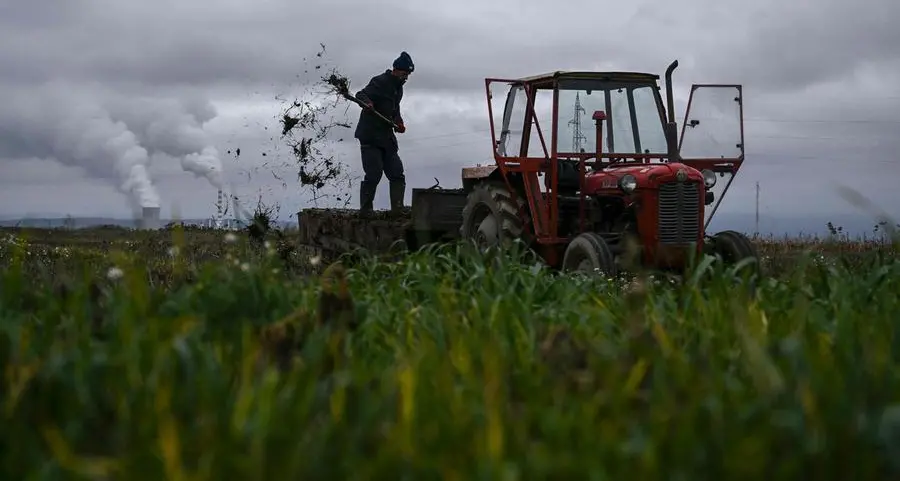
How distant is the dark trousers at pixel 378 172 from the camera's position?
15055 mm

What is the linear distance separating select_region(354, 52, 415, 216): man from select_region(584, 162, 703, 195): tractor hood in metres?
4.69

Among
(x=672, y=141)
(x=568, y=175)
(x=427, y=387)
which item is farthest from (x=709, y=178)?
(x=427, y=387)

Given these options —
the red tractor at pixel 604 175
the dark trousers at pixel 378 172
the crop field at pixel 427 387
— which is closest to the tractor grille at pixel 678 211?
the red tractor at pixel 604 175

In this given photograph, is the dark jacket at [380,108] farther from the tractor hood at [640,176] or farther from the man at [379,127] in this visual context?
the tractor hood at [640,176]

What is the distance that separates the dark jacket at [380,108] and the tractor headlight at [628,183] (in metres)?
5.51

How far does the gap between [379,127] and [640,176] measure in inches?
217

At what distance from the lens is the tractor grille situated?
1034cm

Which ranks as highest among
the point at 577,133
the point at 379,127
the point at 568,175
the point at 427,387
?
the point at 379,127

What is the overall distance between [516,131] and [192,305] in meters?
6.67

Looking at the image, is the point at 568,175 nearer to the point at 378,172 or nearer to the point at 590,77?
the point at 590,77

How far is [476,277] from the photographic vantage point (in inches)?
227

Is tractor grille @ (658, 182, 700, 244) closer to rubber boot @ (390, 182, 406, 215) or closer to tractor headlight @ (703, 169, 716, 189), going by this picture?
tractor headlight @ (703, 169, 716, 189)

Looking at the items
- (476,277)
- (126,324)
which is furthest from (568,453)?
(476,277)

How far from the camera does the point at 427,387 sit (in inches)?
135
